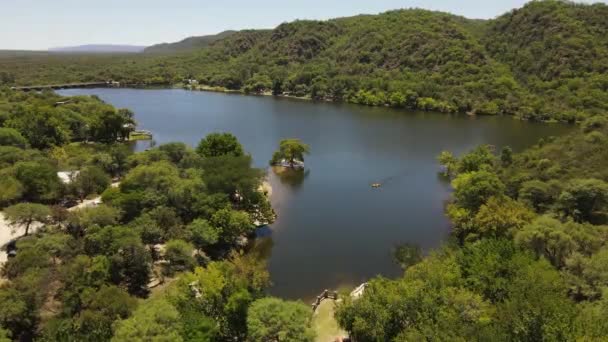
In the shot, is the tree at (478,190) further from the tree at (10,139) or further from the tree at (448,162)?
the tree at (10,139)

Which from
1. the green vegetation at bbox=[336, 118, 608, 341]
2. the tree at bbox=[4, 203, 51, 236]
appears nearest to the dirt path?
the green vegetation at bbox=[336, 118, 608, 341]

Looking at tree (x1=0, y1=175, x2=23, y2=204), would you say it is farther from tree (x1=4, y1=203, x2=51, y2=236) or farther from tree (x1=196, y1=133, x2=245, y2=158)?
tree (x1=196, y1=133, x2=245, y2=158)

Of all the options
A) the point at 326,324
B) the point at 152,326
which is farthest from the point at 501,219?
the point at 152,326

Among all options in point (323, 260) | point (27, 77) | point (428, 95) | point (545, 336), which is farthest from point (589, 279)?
point (27, 77)

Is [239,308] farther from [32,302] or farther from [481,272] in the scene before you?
[481,272]

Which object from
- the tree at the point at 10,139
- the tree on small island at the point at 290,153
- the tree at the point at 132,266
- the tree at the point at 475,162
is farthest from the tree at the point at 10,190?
the tree at the point at 475,162
